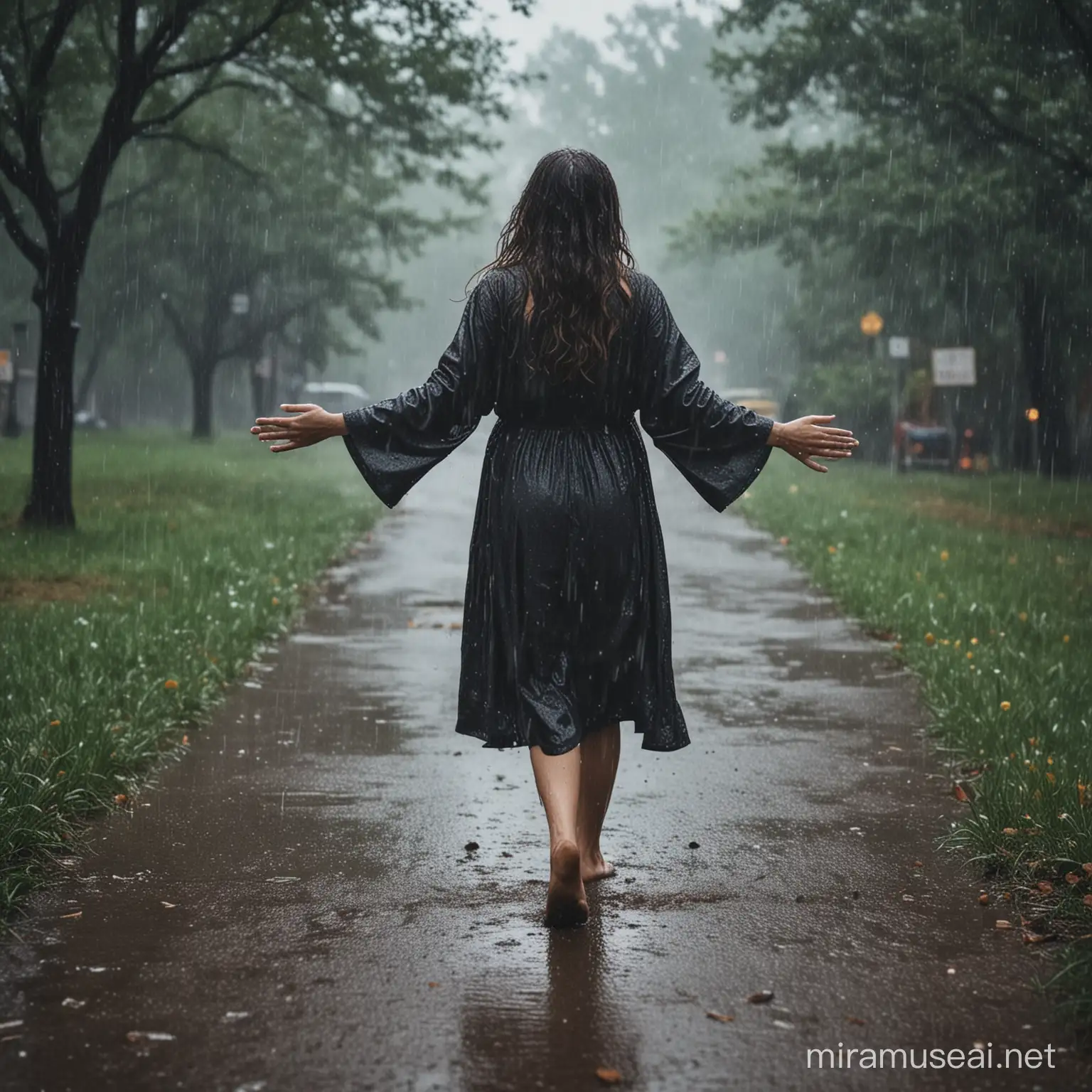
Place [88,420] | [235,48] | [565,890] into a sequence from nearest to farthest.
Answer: [565,890] < [235,48] < [88,420]

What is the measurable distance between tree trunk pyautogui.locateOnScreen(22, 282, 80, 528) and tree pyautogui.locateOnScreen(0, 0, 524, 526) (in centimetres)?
1

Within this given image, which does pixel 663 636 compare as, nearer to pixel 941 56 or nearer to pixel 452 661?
pixel 452 661

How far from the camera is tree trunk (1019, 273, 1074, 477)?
28062 mm

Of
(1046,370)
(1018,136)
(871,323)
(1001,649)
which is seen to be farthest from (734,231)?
(1001,649)

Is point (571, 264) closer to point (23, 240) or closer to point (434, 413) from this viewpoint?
point (434, 413)

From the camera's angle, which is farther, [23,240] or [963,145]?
[963,145]

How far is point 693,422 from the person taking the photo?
4.50 meters

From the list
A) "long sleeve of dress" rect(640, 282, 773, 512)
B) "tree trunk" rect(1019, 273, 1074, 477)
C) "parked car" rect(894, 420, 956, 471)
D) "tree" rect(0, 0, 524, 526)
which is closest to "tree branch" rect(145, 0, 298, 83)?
"tree" rect(0, 0, 524, 526)

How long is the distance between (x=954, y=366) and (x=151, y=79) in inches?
606

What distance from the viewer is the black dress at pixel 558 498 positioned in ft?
14.3

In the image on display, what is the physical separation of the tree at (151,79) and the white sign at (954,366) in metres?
10.2

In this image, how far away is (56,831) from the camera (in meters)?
5.00

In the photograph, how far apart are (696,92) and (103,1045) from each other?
8627 centimetres

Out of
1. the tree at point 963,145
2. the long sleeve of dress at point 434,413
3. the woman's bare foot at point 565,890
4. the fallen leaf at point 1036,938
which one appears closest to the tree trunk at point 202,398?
the tree at point 963,145
